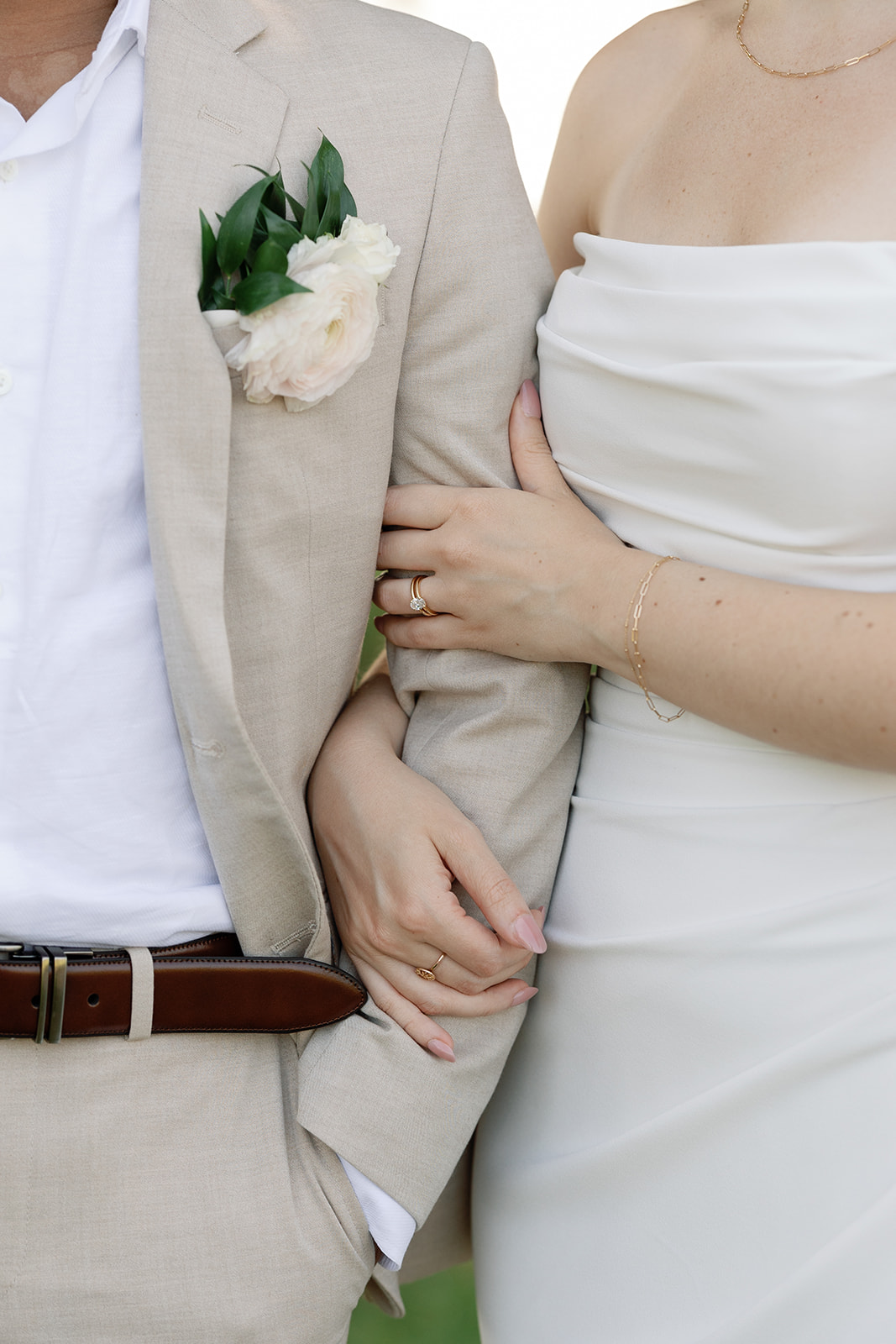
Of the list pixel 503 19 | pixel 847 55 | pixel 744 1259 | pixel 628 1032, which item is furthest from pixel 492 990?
pixel 503 19

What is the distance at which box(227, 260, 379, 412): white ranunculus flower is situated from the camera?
1.34m

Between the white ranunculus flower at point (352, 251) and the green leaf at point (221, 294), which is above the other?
the white ranunculus flower at point (352, 251)

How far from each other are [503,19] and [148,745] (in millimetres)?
4847

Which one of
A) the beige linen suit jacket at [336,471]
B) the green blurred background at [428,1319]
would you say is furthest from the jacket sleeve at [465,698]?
the green blurred background at [428,1319]

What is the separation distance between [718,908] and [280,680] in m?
→ 0.64

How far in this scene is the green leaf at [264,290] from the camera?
1.33 m

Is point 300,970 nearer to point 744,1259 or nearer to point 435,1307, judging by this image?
point 744,1259

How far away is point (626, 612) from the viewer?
1533 millimetres

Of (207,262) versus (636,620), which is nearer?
(207,262)

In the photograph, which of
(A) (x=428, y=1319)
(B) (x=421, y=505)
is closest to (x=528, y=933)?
(B) (x=421, y=505)

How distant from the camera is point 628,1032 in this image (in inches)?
63.4

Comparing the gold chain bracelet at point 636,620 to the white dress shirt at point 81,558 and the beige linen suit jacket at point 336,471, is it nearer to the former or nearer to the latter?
the beige linen suit jacket at point 336,471

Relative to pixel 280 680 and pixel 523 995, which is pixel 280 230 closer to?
pixel 280 680

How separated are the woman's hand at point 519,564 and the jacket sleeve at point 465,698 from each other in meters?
0.04
